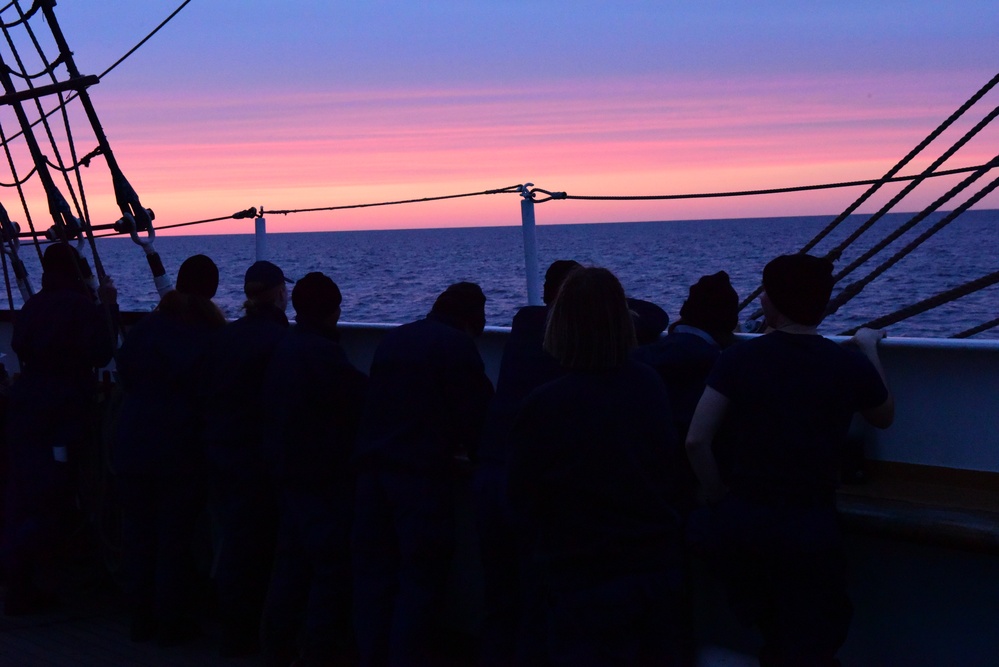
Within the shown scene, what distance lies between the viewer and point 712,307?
3887mm

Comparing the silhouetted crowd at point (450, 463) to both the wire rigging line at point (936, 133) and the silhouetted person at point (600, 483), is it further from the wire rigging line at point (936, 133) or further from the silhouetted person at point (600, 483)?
the wire rigging line at point (936, 133)

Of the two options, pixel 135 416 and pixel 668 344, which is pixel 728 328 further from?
pixel 135 416

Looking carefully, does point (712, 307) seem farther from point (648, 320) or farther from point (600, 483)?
point (600, 483)

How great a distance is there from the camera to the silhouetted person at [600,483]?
3.01 metres

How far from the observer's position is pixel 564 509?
3088 millimetres

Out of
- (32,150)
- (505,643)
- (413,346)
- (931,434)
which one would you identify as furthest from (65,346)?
(931,434)

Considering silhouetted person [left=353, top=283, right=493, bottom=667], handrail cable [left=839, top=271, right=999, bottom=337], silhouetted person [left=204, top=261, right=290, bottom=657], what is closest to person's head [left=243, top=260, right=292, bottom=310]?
silhouetted person [left=204, top=261, right=290, bottom=657]

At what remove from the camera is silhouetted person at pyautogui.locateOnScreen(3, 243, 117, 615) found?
5.68 meters

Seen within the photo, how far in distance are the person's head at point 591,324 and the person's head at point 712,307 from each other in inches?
35.3

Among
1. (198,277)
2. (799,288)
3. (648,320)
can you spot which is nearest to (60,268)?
(198,277)

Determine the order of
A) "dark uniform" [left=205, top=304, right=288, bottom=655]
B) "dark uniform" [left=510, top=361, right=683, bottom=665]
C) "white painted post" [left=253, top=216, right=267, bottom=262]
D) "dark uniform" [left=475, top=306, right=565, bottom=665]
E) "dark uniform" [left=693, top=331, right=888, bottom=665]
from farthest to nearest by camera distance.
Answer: "white painted post" [left=253, top=216, right=267, bottom=262], "dark uniform" [left=205, top=304, right=288, bottom=655], "dark uniform" [left=475, top=306, right=565, bottom=665], "dark uniform" [left=693, top=331, right=888, bottom=665], "dark uniform" [left=510, top=361, right=683, bottom=665]

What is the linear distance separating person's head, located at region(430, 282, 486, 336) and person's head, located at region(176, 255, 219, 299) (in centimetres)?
134

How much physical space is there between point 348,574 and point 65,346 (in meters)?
1.97

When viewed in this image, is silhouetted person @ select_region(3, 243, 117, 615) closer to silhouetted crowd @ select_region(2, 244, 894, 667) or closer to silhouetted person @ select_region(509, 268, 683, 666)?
silhouetted crowd @ select_region(2, 244, 894, 667)
